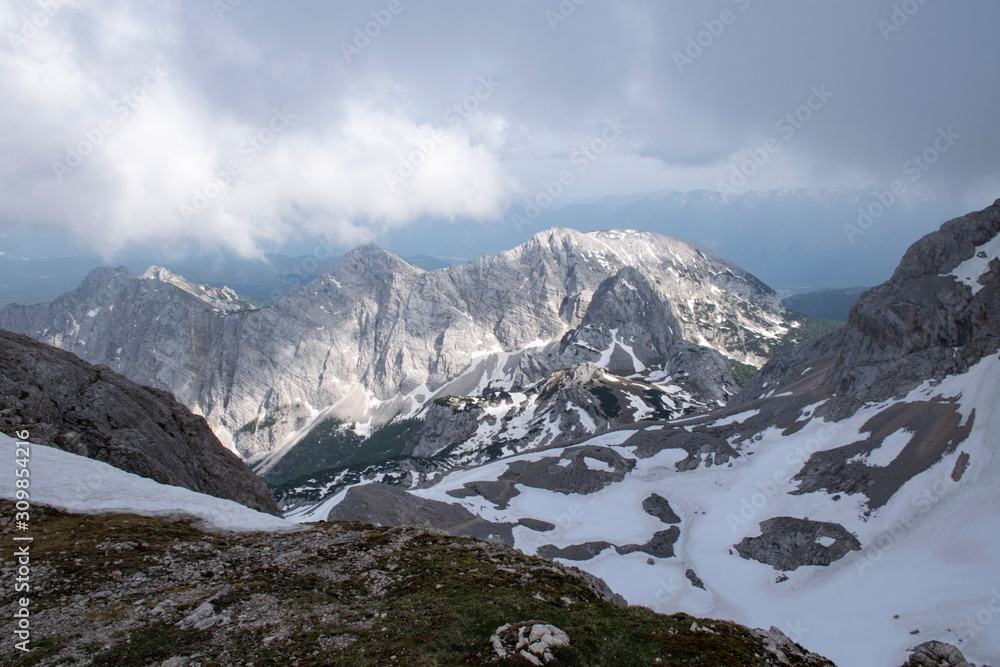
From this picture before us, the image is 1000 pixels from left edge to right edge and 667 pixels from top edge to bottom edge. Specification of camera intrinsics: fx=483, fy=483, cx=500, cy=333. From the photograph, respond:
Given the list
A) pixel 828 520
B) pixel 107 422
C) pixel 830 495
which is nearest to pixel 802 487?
pixel 830 495

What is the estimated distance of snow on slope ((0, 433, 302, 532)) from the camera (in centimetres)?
2564

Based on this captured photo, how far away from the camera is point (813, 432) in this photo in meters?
91.8

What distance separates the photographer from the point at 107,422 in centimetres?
3456

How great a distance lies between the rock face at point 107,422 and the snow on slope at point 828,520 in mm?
56017

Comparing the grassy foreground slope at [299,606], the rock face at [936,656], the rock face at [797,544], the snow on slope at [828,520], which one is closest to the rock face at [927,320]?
the snow on slope at [828,520]

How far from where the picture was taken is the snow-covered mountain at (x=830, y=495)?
54.9m

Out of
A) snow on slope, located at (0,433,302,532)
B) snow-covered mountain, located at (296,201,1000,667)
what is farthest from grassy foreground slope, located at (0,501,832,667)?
snow-covered mountain, located at (296,201,1000,667)

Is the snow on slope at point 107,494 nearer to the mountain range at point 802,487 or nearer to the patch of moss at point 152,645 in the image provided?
the mountain range at point 802,487

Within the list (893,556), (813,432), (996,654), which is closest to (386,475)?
(813,432)

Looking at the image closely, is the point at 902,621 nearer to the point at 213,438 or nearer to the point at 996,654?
the point at 996,654

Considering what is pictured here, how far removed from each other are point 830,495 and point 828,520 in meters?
5.30

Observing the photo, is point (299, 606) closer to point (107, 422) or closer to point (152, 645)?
point (152, 645)

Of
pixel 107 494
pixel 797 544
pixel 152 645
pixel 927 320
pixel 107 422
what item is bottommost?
pixel 797 544

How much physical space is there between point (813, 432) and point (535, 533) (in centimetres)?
5619
